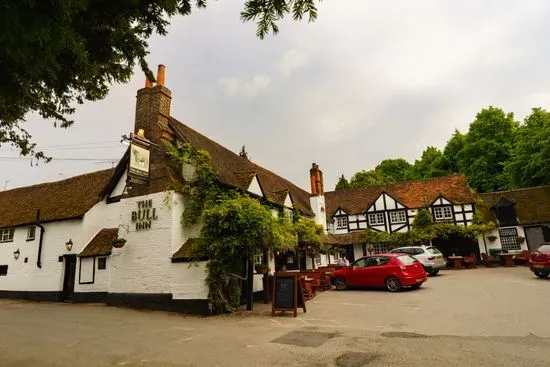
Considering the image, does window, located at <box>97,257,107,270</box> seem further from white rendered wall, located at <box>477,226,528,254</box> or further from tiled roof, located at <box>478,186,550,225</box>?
tiled roof, located at <box>478,186,550,225</box>

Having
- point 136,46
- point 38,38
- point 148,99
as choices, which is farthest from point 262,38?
point 148,99

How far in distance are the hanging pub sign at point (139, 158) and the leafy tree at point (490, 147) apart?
40.0m

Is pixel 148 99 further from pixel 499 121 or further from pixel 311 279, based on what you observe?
pixel 499 121

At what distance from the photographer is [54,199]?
2098cm

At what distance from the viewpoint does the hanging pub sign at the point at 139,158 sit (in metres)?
13.3

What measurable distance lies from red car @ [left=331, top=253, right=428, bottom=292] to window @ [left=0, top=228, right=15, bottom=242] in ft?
60.6

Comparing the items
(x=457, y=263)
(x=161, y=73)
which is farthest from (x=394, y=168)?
(x=161, y=73)

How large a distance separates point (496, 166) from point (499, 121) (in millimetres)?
5314

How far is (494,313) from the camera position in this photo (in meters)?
9.80

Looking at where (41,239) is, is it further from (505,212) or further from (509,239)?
(505,212)

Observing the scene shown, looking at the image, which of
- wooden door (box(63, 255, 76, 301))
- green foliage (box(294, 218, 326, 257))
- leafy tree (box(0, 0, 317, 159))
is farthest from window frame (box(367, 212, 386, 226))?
leafy tree (box(0, 0, 317, 159))

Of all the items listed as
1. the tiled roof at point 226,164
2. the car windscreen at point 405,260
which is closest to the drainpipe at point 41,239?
the tiled roof at point 226,164

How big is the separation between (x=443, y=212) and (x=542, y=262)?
1445 centimetres

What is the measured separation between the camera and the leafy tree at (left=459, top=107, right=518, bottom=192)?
135 feet
